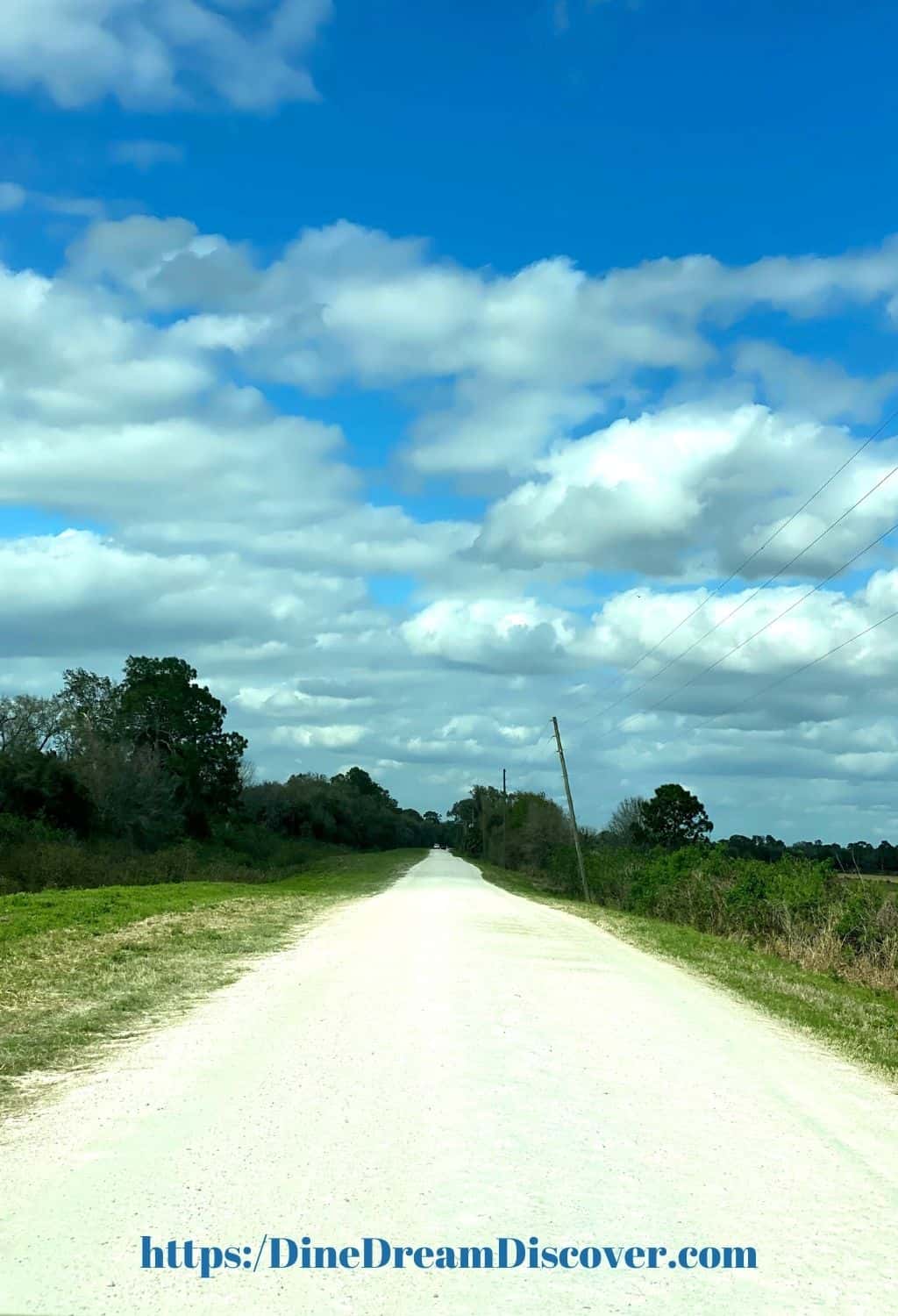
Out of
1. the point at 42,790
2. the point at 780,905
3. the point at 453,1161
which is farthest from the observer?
the point at 42,790

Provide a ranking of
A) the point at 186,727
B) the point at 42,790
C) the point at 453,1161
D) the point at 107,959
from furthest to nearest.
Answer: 1. the point at 186,727
2. the point at 42,790
3. the point at 107,959
4. the point at 453,1161

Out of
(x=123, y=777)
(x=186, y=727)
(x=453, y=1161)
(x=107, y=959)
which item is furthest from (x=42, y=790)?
(x=453, y=1161)

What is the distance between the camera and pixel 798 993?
1590 centimetres

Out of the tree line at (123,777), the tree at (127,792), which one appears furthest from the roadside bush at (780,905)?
the tree at (127,792)

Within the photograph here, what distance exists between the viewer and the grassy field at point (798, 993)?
38.4ft

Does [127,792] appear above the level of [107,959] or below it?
above

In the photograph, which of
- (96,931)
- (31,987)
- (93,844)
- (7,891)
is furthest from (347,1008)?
(93,844)

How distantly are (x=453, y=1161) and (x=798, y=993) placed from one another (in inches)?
420

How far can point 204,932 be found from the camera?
66.4ft

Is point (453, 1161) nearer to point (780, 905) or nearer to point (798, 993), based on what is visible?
point (798, 993)

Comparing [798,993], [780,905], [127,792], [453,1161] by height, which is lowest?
[798,993]

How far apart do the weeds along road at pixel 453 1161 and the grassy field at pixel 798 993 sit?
70cm

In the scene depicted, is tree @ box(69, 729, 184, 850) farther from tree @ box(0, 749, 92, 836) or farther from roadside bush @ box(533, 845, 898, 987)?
roadside bush @ box(533, 845, 898, 987)

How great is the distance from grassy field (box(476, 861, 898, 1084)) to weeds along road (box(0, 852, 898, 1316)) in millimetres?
697
